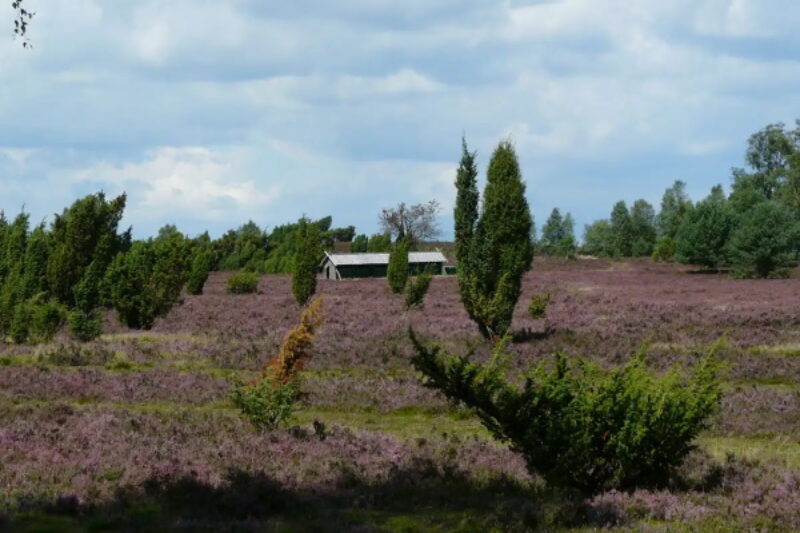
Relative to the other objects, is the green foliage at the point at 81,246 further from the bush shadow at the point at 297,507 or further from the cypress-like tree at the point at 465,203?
the bush shadow at the point at 297,507

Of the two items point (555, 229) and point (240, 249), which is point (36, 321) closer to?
point (240, 249)

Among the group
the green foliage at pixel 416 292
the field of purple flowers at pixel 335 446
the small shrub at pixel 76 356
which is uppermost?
the green foliage at pixel 416 292

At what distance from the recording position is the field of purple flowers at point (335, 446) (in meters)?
9.98

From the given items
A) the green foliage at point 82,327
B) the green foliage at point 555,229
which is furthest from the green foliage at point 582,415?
the green foliage at point 555,229

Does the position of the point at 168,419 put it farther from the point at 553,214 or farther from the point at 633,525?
the point at 553,214

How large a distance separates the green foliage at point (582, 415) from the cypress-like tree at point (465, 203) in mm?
20105

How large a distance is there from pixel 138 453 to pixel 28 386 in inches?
382

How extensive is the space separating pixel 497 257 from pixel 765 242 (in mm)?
47616

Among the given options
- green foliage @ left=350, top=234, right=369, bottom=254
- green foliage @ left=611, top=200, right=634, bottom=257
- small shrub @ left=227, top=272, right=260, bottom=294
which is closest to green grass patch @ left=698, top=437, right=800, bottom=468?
small shrub @ left=227, top=272, right=260, bottom=294

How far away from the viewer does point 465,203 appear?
31.6m

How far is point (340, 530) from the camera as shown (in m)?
9.16

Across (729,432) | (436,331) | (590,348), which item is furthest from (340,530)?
(436,331)

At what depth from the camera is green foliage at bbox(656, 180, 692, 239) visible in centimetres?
13691

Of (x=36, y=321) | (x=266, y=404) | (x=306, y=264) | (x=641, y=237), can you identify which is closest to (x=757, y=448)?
(x=266, y=404)
